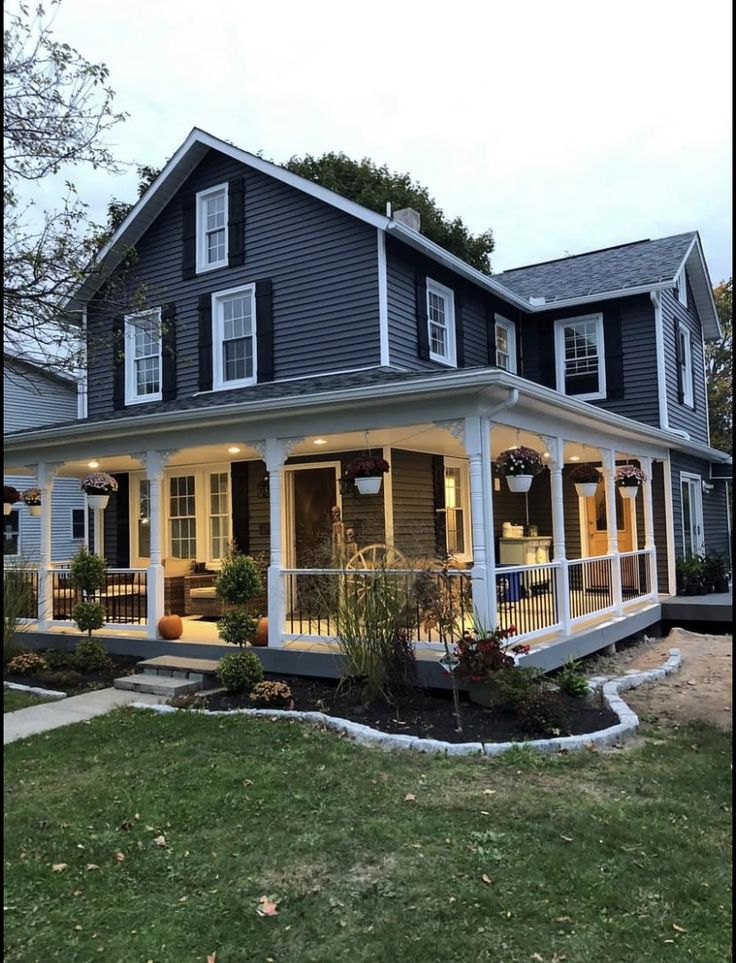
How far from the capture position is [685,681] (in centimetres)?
779

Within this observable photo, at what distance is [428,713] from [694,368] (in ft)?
40.5

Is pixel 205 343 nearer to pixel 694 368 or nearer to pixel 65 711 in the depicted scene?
pixel 65 711

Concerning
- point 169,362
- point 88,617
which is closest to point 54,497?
point 169,362

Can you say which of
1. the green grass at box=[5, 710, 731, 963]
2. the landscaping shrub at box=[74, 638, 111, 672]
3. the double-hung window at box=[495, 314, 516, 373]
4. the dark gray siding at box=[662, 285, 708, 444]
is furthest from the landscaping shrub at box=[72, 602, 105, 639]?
the dark gray siding at box=[662, 285, 708, 444]

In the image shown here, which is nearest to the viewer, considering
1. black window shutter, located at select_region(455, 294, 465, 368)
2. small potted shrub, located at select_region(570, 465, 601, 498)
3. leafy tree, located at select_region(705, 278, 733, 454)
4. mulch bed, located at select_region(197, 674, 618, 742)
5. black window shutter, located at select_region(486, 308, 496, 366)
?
mulch bed, located at select_region(197, 674, 618, 742)

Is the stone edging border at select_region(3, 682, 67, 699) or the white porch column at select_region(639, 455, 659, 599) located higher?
the white porch column at select_region(639, 455, 659, 599)

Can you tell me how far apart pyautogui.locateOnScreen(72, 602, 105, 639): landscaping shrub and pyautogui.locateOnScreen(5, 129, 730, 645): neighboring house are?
667 millimetres

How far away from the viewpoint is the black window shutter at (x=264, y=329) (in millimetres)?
11383

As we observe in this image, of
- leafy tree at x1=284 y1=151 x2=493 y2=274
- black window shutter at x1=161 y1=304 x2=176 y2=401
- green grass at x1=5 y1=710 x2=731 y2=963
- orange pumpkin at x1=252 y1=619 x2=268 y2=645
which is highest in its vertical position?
leafy tree at x1=284 y1=151 x2=493 y2=274

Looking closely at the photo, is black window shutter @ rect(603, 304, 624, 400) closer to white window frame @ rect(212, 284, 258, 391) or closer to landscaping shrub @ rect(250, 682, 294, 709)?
white window frame @ rect(212, 284, 258, 391)

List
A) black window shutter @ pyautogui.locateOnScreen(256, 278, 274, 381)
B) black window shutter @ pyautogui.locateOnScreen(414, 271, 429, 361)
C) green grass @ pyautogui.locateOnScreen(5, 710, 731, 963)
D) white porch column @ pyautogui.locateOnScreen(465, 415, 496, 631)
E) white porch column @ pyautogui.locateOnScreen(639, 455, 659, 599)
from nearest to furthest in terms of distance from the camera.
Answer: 1. green grass @ pyautogui.locateOnScreen(5, 710, 731, 963)
2. white porch column @ pyautogui.locateOnScreen(465, 415, 496, 631)
3. black window shutter @ pyautogui.locateOnScreen(414, 271, 429, 361)
4. black window shutter @ pyautogui.locateOnScreen(256, 278, 274, 381)
5. white porch column @ pyautogui.locateOnScreen(639, 455, 659, 599)

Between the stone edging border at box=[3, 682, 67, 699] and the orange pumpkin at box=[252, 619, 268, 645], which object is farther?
the orange pumpkin at box=[252, 619, 268, 645]

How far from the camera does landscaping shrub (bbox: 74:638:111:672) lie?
27.9 ft

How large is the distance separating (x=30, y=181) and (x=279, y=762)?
5.42 m
